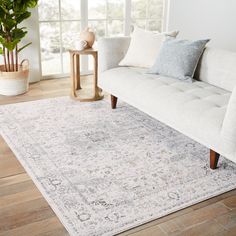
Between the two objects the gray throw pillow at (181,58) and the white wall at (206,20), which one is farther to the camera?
the white wall at (206,20)

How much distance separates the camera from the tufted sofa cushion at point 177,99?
7.89 ft

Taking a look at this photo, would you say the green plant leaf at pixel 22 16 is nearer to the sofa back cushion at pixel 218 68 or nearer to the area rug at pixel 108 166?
the area rug at pixel 108 166

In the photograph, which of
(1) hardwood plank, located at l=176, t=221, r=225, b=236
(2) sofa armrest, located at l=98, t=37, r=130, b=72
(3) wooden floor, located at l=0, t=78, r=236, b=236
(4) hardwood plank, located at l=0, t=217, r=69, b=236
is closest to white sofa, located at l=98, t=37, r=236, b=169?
(2) sofa armrest, located at l=98, t=37, r=130, b=72

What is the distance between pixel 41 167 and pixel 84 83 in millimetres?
2222

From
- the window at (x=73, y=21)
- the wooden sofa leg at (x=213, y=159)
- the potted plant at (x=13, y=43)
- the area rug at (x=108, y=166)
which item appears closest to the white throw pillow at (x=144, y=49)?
the area rug at (x=108, y=166)

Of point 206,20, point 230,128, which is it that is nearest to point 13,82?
point 230,128

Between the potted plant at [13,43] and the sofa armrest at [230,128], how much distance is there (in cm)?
248

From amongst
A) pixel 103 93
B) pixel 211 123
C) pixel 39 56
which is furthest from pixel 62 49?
pixel 211 123

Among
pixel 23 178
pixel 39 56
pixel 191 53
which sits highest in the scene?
pixel 191 53

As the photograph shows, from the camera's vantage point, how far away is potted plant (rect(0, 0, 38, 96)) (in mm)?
3678

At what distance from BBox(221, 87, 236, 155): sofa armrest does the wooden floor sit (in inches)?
12.0

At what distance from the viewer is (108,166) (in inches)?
99.7

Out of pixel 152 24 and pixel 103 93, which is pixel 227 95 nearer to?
pixel 103 93

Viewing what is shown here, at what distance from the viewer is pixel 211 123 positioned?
235cm
